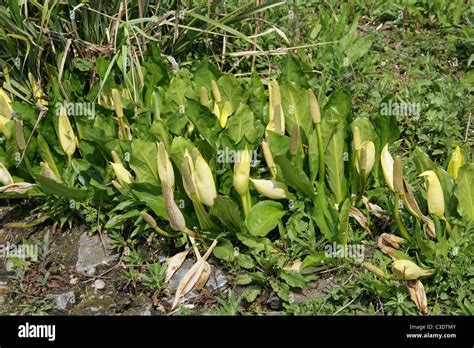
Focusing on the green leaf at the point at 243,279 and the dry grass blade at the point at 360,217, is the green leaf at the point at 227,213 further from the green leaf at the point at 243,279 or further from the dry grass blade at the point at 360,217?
the dry grass blade at the point at 360,217

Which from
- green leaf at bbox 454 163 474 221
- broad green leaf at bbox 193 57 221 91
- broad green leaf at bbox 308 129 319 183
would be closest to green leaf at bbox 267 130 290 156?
broad green leaf at bbox 308 129 319 183

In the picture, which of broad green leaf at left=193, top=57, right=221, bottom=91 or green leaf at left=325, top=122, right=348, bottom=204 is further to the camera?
broad green leaf at left=193, top=57, right=221, bottom=91

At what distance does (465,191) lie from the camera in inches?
141

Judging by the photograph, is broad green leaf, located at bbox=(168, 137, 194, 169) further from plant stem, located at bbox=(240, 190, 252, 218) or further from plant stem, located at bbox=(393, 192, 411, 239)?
plant stem, located at bbox=(393, 192, 411, 239)

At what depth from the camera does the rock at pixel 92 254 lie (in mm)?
3977

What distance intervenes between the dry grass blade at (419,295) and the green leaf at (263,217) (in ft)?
2.41

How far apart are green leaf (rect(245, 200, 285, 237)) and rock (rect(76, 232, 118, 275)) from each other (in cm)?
76

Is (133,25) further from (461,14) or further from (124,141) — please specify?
(461,14)

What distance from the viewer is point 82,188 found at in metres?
4.09

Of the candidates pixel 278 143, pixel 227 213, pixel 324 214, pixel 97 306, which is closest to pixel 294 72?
pixel 278 143

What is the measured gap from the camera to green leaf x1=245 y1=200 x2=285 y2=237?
12.4ft

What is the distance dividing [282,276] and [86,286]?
1.01 metres

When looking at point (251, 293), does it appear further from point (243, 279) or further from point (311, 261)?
point (311, 261)

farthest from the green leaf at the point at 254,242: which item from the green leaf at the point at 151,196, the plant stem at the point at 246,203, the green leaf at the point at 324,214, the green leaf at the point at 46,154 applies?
the green leaf at the point at 46,154
